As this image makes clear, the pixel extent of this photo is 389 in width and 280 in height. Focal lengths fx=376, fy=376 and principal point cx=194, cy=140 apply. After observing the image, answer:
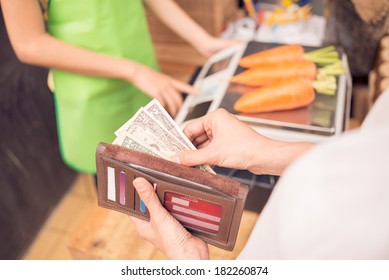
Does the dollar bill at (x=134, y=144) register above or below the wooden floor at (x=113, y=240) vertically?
above

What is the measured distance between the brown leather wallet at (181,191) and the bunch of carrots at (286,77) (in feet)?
1.32

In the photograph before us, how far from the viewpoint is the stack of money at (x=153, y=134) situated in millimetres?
808

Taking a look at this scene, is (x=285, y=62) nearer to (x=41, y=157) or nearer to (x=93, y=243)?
(x=93, y=243)

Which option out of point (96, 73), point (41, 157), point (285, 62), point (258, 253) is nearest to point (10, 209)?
point (41, 157)

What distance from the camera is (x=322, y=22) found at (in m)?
1.72

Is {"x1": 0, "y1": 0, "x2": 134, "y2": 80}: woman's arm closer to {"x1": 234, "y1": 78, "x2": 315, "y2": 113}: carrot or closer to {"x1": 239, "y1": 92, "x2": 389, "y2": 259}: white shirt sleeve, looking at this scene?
{"x1": 234, "y1": 78, "x2": 315, "y2": 113}: carrot

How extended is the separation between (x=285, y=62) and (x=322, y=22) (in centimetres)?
68

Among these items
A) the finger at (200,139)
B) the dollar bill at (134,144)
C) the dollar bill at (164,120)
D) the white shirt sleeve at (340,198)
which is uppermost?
the white shirt sleeve at (340,198)

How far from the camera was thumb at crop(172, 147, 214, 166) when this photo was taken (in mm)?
757

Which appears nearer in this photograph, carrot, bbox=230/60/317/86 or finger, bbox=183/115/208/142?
finger, bbox=183/115/208/142

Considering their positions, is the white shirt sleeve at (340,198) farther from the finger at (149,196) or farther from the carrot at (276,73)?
the carrot at (276,73)

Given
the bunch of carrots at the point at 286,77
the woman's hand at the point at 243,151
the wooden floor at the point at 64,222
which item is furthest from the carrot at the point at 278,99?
the wooden floor at the point at 64,222

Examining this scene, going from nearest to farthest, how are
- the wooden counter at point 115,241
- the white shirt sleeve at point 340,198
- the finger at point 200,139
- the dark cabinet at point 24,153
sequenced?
the white shirt sleeve at point 340,198, the finger at point 200,139, the wooden counter at point 115,241, the dark cabinet at point 24,153

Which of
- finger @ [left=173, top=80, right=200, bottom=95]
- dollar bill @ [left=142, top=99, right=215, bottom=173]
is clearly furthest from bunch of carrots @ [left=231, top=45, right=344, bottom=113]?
dollar bill @ [left=142, top=99, right=215, bottom=173]
